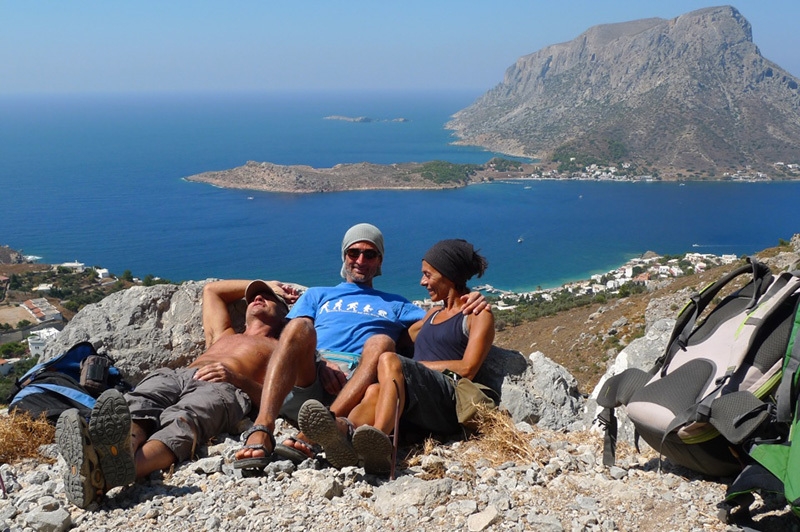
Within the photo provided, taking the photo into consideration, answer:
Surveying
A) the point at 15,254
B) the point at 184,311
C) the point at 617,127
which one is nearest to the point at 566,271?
the point at 15,254

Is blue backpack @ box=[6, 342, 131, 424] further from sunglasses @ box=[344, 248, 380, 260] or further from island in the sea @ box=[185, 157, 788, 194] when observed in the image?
island in the sea @ box=[185, 157, 788, 194]

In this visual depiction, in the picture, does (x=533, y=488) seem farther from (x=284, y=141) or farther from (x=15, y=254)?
(x=284, y=141)

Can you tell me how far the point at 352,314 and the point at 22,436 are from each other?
2.14m

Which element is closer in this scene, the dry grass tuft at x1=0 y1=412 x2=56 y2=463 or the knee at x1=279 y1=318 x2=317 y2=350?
the knee at x1=279 y1=318 x2=317 y2=350

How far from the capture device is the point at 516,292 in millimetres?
67938

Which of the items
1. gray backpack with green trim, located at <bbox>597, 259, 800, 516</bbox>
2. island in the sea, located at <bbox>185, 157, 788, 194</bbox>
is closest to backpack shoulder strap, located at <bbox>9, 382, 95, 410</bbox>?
gray backpack with green trim, located at <bbox>597, 259, 800, 516</bbox>

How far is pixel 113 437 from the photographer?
9.56 feet

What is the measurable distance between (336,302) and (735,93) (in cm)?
19377

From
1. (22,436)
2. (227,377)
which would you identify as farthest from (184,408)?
(22,436)

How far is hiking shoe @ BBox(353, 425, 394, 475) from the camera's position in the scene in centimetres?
312

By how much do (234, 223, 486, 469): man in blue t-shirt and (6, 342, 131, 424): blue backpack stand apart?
4.08 feet

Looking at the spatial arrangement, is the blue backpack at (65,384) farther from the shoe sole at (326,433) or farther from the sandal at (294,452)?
the shoe sole at (326,433)

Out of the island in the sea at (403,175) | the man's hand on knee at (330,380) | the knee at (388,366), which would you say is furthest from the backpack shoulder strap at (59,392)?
the island in the sea at (403,175)

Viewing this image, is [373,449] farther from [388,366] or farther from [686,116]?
[686,116]
